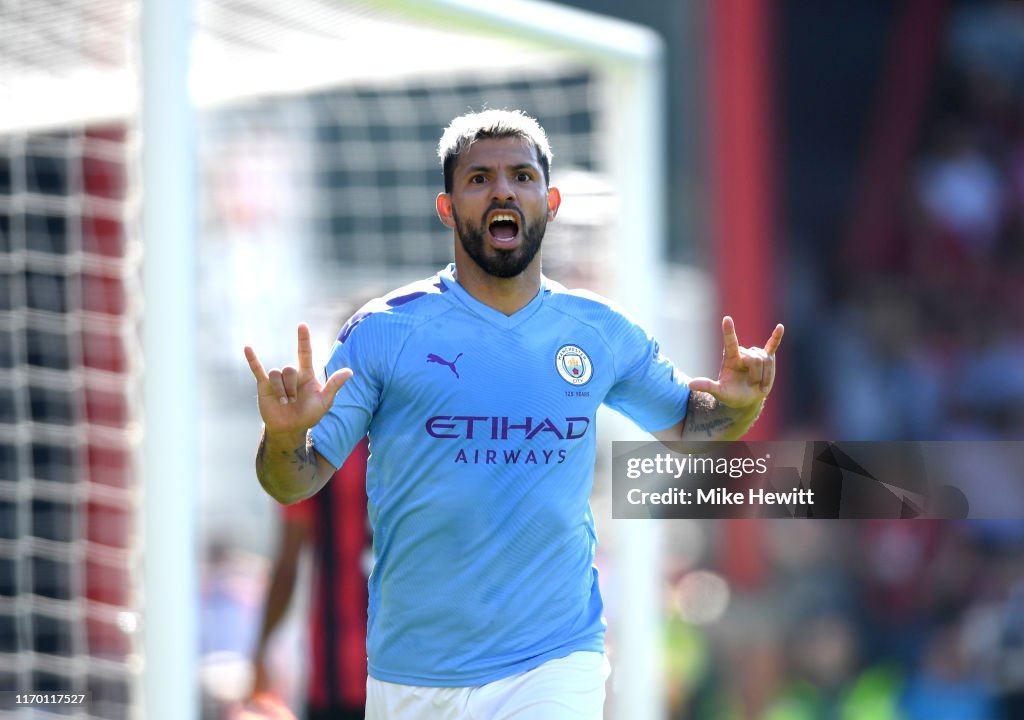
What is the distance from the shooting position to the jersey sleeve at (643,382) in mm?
3209

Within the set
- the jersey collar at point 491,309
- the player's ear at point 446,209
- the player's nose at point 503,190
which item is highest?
the player's nose at point 503,190

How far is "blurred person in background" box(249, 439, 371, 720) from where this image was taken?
4633 millimetres

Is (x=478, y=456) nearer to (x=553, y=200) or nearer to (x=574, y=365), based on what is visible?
(x=574, y=365)

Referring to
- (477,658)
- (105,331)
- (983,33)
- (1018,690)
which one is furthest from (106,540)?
(983,33)

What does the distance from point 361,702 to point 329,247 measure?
23.2 feet

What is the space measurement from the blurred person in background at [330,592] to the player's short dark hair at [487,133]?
167 cm

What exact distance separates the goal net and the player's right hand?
141cm

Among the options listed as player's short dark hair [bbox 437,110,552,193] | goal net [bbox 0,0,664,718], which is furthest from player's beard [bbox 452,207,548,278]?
goal net [bbox 0,0,664,718]

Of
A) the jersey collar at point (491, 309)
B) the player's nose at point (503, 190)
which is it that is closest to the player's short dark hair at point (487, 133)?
the player's nose at point (503, 190)

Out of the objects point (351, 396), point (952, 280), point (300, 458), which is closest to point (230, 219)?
point (952, 280)

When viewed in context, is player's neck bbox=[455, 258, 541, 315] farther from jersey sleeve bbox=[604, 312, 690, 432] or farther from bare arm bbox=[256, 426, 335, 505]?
bare arm bbox=[256, 426, 335, 505]

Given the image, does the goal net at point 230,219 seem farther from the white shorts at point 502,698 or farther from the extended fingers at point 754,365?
the extended fingers at point 754,365

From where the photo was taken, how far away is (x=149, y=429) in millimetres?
4055

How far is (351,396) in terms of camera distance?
293 cm
